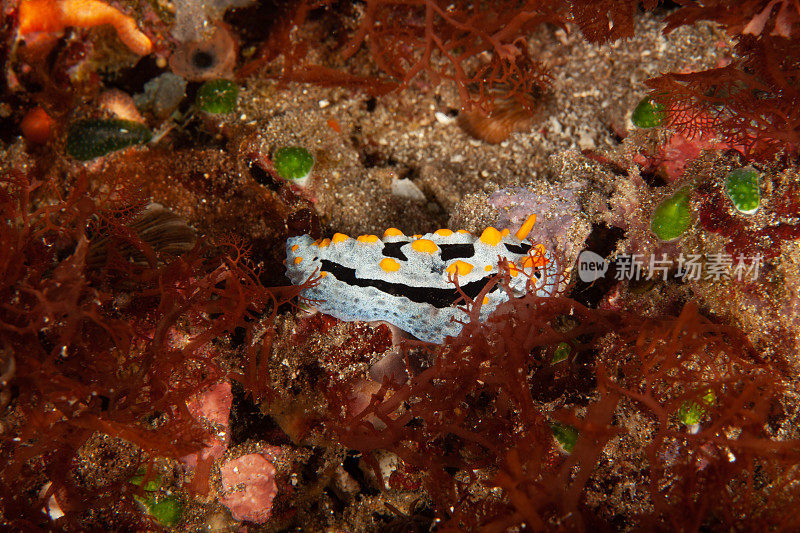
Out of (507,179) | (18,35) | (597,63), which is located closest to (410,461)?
(507,179)

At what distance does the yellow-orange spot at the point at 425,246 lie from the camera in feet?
10.1

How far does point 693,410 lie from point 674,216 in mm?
1264

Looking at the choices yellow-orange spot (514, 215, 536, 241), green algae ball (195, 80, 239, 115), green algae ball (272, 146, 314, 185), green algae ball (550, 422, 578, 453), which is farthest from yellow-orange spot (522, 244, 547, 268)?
green algae ball (195, 80, 239, 115)

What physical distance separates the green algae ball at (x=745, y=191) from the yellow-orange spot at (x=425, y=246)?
1.93 meters

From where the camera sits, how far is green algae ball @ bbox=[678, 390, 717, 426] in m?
2.62

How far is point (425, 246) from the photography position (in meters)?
3.08

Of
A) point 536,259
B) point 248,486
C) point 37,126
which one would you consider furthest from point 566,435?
point 37,126

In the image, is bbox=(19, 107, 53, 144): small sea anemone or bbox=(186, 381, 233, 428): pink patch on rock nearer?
bbox=(186, 381, 233, 428): pink patch on rock

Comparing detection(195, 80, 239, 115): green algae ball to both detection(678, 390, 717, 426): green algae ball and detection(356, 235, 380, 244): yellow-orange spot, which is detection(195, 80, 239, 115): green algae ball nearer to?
detection(356, 235, 380, 244): yellow-orange spot

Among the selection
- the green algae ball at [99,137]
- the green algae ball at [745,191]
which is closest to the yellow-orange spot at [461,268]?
the green algae ball at [745,191]

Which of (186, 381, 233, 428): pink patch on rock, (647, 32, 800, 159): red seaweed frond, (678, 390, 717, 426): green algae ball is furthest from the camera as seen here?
(186, 381, 233, 428): pink patch on rock

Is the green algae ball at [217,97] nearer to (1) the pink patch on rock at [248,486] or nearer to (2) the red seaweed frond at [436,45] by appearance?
(2) the red seaweed frond at [436,45]

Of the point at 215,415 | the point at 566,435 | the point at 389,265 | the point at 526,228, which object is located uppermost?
the point at 526,228

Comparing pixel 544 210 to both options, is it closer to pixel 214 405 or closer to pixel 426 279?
pixel 426 279
